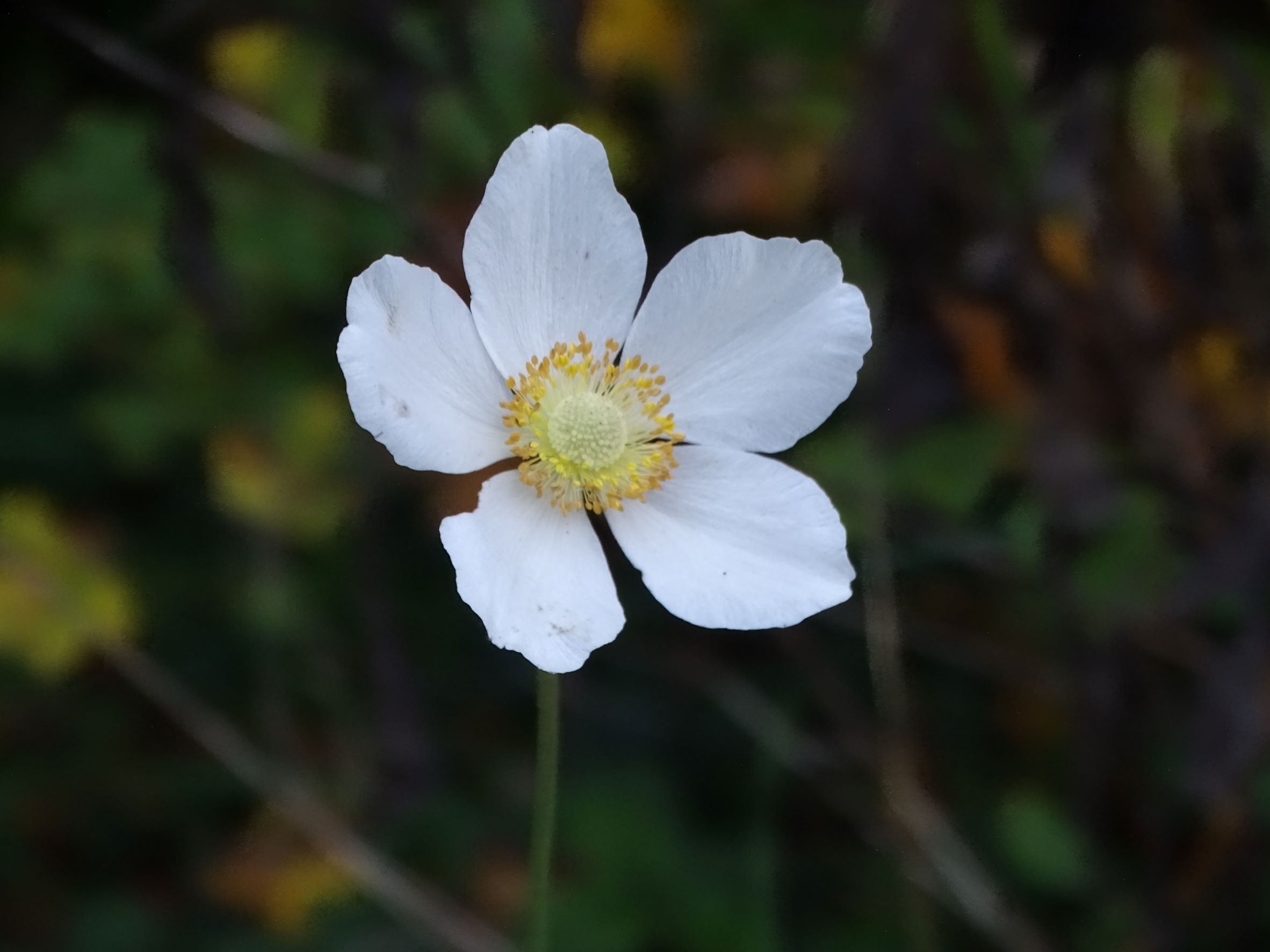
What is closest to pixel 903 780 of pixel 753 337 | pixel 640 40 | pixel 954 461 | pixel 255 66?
pixel 954 461

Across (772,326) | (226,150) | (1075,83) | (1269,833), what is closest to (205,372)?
(226,150)

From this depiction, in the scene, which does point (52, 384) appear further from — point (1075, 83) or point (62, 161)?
point (1075, 83)

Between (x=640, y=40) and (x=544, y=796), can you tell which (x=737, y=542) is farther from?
(x=640, y=40)

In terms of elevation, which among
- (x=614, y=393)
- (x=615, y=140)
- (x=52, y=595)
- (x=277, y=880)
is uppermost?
(x=615, y=140)

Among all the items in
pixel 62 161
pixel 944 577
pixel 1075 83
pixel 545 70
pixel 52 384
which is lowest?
pixel 944 577

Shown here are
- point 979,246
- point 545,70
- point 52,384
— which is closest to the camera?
point 979,246

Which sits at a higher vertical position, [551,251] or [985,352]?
[985,352]

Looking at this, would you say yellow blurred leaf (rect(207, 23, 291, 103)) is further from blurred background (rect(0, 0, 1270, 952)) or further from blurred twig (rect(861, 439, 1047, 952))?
blurred twig (rect(861, 439, 1047, 952))
